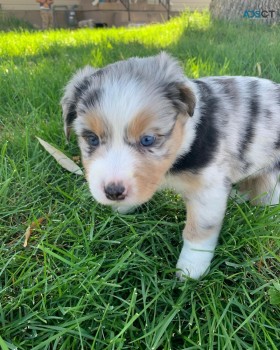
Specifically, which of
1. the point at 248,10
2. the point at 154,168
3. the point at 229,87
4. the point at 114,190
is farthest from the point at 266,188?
the point at 248,10

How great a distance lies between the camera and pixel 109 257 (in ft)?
7.57

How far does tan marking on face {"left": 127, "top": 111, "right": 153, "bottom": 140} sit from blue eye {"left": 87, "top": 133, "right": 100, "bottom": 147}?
21 cm

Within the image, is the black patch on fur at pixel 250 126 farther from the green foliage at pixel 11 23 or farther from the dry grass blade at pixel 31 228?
the green foliage at pixel 11 23

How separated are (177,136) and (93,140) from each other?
1.54ft

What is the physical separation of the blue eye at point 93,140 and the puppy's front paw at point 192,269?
82 centimetres

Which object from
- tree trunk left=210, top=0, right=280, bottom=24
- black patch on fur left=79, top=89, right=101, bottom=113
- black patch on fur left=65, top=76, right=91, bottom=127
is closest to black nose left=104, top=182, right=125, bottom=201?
black patch on fur left=79, top=89, right=101, bottom=113

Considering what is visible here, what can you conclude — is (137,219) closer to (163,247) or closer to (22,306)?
(163,247)

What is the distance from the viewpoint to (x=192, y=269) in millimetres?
2236

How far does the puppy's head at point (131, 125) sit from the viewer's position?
2035mm

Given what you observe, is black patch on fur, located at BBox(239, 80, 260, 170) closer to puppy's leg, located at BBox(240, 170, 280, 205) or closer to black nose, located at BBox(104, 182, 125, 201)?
puppy's leg, located at BBox(240, 170, 280, 205)

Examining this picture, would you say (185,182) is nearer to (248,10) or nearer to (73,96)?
(73,96)

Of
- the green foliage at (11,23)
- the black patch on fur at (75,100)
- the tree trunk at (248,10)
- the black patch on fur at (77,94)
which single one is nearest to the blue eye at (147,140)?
the black patch on fur at (77,94)

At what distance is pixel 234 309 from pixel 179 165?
32.9 inches

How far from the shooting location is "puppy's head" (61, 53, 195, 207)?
80.1 inches
